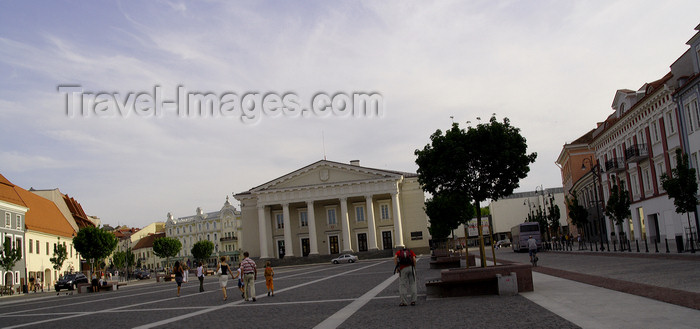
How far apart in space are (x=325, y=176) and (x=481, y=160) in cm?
5783

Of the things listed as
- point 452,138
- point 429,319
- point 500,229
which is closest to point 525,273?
point 429,319

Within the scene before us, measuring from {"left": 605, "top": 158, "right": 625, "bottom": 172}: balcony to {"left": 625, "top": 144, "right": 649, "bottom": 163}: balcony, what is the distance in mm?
4283

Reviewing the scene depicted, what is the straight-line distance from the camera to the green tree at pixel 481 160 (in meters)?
18.7

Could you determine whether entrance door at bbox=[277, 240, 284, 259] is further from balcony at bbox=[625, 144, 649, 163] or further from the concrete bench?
the concrete bench

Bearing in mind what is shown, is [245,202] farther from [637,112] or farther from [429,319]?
[429,319]

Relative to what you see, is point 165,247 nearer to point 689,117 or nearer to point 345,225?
point 345,225

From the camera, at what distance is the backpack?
13.9m

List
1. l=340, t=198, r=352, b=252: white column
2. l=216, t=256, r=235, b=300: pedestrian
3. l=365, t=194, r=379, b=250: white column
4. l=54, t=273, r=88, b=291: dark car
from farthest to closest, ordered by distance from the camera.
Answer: l=340, t=198, r=352, b=252: white column
l=365, t=194, r=379, b=250: white column
l=54, t=273, r=88, b=291: dark car
l=216, t=256, r=235, b=300: pedestrian

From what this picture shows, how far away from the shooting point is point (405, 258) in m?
14.0

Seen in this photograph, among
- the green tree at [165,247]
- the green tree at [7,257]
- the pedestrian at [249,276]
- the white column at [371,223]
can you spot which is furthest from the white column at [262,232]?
the pedestrian at [249,276]

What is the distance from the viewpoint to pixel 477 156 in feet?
62.3

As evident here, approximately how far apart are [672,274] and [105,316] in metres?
16.3

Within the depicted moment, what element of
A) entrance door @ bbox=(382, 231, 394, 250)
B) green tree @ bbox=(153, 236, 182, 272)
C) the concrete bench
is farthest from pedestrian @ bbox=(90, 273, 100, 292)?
entrance door @ bbox=(382, 231, 394, 250)

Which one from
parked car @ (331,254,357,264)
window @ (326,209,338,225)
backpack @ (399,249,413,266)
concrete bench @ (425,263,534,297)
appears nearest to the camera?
backpack @ (399,249,413,266)
